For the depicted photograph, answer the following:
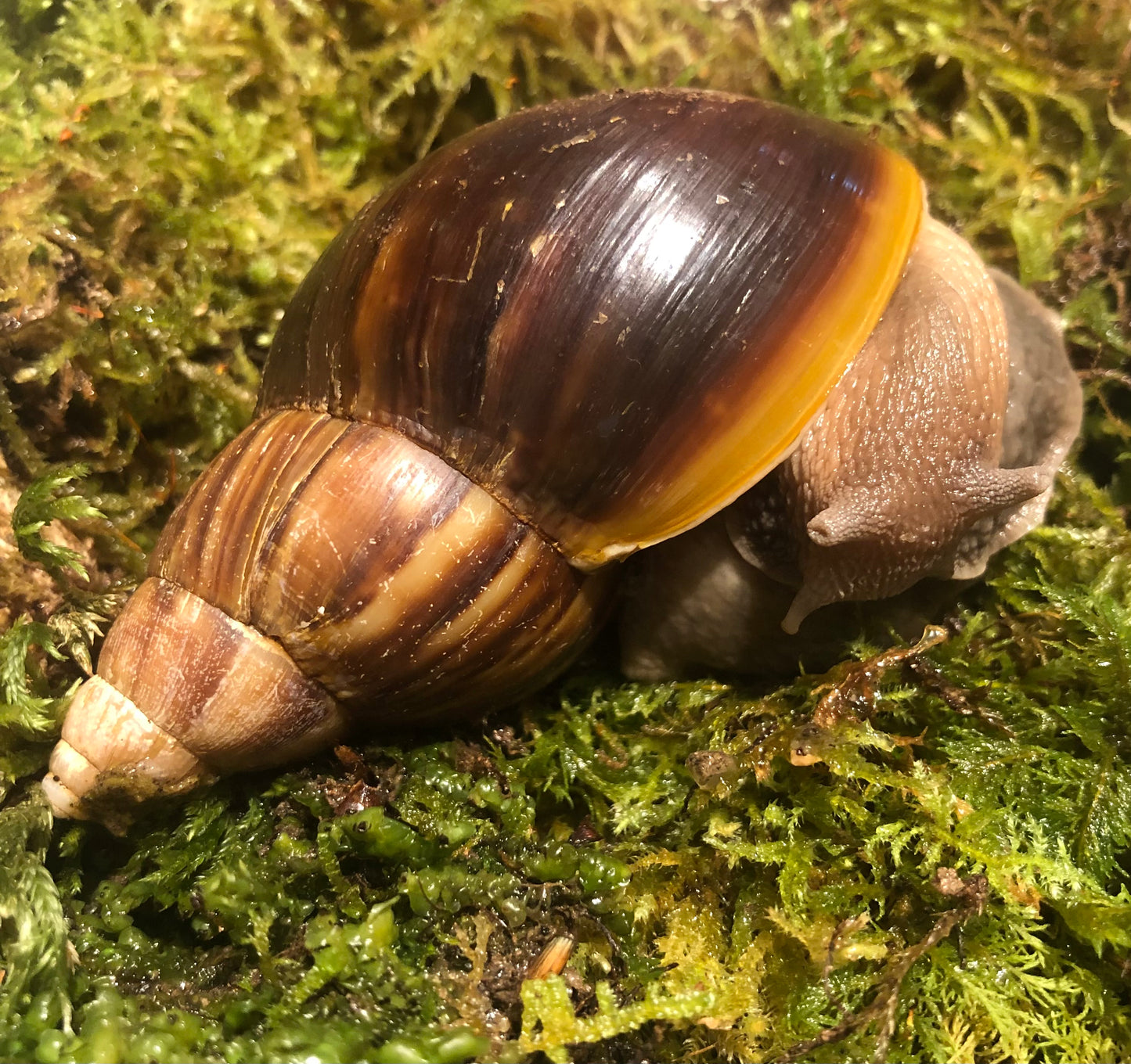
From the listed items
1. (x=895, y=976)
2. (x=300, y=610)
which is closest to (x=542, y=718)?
(x=300, y=610)

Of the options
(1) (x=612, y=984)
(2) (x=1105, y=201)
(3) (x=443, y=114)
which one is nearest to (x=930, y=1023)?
(1) (x=612, y=984)

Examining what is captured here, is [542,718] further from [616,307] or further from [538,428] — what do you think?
[616,307]

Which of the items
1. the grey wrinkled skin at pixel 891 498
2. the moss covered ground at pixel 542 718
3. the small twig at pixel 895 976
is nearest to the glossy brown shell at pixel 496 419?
the grey wrinkled skin at pixel 891 498

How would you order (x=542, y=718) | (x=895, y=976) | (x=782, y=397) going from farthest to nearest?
(x=542, y=718), (x=782, y=397), (x=895, y=976)

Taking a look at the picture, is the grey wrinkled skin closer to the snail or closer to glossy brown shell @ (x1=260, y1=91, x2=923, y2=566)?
the snail

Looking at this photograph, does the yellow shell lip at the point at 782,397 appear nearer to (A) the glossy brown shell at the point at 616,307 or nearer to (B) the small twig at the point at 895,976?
(A) the glossy brown shell at the point at 616,307

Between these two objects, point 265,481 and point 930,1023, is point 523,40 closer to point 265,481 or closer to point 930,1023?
point 265,481

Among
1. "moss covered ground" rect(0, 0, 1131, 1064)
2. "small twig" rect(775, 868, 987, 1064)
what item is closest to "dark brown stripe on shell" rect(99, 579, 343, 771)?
"moss covered ground" rect(0, 0, 1131, 1064)
